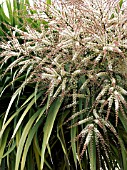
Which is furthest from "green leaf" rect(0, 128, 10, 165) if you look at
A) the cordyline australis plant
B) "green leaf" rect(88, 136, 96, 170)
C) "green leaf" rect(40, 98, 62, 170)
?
"green leaf" rect(88, 136, 96, 170)

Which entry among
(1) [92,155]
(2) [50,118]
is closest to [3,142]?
(2) [50,118]

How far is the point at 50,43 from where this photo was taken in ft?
4.55

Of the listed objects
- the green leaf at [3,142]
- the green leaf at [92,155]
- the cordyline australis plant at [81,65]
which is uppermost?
the cordyline australis plant at [81,65]

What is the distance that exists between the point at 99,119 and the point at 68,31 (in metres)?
0.34

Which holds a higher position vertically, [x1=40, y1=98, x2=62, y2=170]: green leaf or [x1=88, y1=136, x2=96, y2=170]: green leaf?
[x1=40, y1=98, x2=62, y2=170]: green leaf

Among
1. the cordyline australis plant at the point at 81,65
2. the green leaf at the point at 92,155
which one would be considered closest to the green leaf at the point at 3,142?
the cordyline australis plant at the point at 81,65

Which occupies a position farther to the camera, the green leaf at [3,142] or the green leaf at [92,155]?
the green leaf at [3,142]

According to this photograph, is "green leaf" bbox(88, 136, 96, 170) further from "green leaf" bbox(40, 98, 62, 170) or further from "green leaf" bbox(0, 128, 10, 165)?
"green leaf" bbox(0, 128, 10, 165)

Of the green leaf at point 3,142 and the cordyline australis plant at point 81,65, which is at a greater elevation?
the cordyline australis plant at point 81,65

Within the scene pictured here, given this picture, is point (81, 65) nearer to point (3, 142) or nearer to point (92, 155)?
point (92, 155)

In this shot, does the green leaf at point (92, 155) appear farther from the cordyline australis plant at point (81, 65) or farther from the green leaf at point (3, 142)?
the green leaf at point (3, 142)

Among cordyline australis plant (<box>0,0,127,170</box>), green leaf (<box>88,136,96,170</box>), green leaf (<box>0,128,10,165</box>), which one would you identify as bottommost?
green leaf (<box>88,136,96,170</box>)

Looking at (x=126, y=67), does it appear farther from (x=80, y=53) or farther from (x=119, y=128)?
(x=119, y=128)

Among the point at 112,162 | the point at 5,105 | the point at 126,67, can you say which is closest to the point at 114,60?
the point at 126,67
